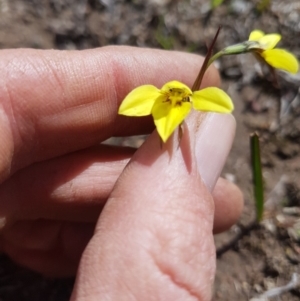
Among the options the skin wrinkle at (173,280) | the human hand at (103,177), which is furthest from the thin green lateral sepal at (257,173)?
the skin wrinkle at (173,280)

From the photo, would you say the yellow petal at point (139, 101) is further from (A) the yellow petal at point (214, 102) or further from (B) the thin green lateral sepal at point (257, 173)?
(B) the thin green lateral sepal at point (257, 173)

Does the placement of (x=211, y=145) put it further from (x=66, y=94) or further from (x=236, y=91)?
(x=236, y=91)

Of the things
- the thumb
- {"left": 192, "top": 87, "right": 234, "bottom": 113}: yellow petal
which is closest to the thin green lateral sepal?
the thumb

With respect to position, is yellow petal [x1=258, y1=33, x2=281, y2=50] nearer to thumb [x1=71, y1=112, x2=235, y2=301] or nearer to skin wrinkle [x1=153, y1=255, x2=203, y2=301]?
thumb [x1=71, y1=112, x2=235, y2=301]

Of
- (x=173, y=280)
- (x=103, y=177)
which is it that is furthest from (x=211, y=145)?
(x=103, y=177)

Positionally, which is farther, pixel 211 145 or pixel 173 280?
pixel 211 145
